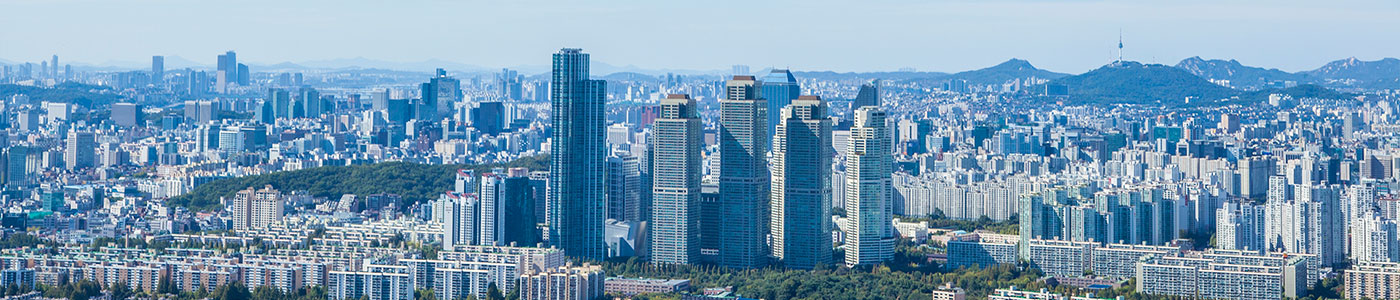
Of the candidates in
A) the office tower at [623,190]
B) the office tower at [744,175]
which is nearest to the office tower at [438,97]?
the office tower at [623,190]

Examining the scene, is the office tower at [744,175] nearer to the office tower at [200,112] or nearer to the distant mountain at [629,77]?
the distant mountain at [629,77]

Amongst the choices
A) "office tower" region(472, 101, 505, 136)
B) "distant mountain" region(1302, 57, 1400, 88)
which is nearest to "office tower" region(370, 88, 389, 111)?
"office tower" region(472, 101, 505, 136)

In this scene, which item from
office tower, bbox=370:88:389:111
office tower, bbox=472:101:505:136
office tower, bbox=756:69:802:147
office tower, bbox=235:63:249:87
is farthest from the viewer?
office tower, bbox=235:63:249:87

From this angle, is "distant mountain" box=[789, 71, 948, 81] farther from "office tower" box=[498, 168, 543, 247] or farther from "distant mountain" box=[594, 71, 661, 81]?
"office tower" box=[498, 168, 543, 247]

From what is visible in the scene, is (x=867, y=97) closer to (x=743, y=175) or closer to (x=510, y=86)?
(x=510, y=86)

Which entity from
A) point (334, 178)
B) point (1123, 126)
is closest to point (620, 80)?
point (1123, 126)

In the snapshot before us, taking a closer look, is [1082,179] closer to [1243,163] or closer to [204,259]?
[1243,163]

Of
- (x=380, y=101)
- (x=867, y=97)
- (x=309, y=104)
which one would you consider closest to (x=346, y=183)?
(x=867, y=97)
